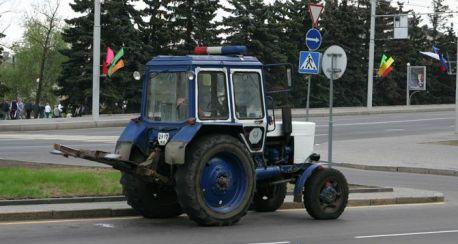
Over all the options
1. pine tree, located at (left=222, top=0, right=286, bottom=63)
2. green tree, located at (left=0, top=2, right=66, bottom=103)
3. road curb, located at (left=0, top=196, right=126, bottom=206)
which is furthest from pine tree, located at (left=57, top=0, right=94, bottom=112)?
road curb, located at (left=0, top=196, right=126, bottom=206)

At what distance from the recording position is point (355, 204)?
13.8m

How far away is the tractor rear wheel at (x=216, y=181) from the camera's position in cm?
1027

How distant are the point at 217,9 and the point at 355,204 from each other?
140 feet

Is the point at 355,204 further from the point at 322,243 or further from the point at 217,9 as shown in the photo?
the point at 217,9

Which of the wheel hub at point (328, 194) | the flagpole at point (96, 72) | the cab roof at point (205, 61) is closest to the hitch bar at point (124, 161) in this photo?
the cab roof at point (205, 61)

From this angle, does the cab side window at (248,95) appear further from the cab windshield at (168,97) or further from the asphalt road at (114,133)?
the asphalt road at (114,133)

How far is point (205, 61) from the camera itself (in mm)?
10805

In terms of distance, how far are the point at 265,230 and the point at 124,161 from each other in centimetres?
221

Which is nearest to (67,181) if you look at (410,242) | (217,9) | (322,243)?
(322,243)

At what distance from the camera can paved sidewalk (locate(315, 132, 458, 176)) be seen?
70.9ft

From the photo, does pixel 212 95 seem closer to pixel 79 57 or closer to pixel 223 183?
pixel 223 183

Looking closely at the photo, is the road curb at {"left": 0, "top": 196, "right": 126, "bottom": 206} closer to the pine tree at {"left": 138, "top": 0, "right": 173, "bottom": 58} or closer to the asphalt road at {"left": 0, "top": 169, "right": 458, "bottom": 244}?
the asphalt road at {"left": 0, "top": 169, "right": 458, "bottom": 244}

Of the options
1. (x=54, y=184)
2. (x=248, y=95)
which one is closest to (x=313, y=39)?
(x=248, y=95)

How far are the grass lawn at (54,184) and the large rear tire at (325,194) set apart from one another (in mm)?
3364
